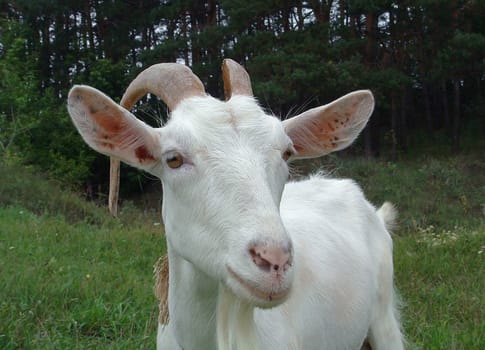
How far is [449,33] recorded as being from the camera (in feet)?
59.8

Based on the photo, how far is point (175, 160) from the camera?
6.49 ft

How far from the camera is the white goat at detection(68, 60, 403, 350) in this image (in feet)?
5.61

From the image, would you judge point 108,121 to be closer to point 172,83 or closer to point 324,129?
point 172,83

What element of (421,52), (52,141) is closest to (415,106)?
(421,52)

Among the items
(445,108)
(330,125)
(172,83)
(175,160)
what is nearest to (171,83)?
(172,83)

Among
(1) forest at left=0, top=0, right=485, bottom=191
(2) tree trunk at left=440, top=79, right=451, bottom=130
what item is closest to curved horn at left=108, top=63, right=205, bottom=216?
(1) forest at left=0, top=0, right=485, bottom=191

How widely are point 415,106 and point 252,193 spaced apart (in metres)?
26.4

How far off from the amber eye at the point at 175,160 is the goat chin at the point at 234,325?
482mm

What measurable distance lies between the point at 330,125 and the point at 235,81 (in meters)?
0.46

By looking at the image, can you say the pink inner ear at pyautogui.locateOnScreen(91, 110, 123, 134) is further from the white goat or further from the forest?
the forest

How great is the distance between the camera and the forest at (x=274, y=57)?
53.9ft

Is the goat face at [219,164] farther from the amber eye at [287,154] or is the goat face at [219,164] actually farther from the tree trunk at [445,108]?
the tree trunk at [445,108]

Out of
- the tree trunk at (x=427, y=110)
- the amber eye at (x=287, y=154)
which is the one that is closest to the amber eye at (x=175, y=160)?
the amber eye at (x=287, y=154)

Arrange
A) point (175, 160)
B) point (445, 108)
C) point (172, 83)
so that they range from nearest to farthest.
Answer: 1. point (175, 160)
2. point (172, 83)
3. point (445, 108)
